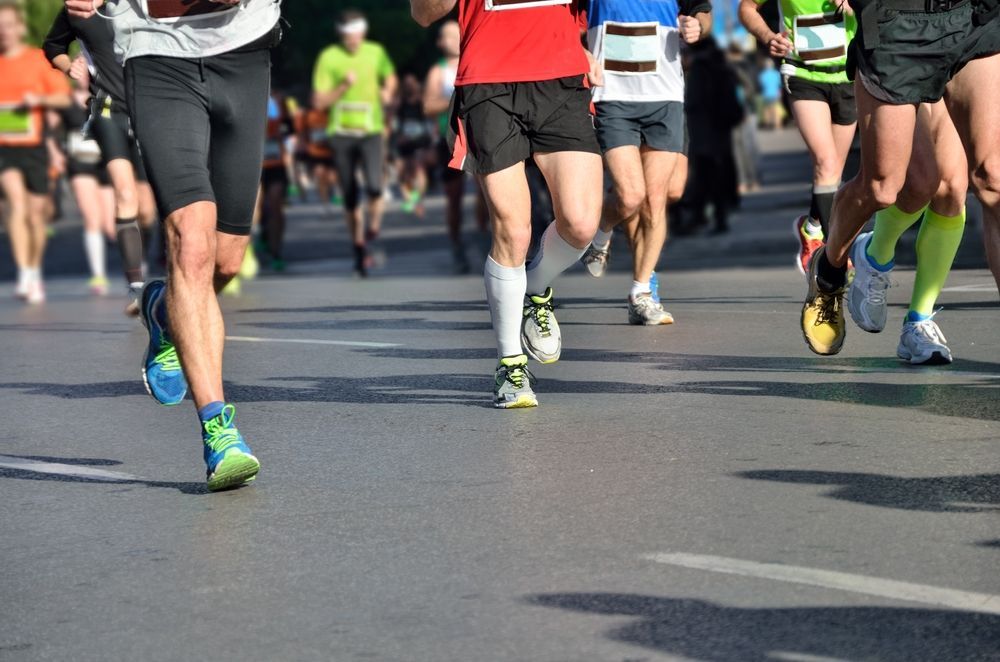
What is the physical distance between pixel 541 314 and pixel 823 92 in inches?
111

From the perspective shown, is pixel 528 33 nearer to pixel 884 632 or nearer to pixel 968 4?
pixel 968 4

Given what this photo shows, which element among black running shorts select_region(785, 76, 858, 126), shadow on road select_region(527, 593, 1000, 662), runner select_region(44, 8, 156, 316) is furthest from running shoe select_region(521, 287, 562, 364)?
runner select_region(44, 8, 156, 316)

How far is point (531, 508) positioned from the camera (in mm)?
4945

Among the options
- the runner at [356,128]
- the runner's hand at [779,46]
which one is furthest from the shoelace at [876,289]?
the runner at [356,128]

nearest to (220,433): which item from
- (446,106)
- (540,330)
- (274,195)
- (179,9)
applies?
(179,9)

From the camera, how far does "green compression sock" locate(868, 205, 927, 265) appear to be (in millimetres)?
7090

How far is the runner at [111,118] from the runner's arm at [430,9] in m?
3.97

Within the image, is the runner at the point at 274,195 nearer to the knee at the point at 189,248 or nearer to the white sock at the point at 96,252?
the white sock at the point at 96,252

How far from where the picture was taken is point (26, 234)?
1498 centimetres

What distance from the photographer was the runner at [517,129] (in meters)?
6.69

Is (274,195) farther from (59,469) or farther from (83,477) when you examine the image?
(83,477)

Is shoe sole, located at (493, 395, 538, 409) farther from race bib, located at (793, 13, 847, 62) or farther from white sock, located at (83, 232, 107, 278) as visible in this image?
white sock, located at (83, 232, 107, 278)

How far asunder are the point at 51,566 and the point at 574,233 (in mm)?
2871

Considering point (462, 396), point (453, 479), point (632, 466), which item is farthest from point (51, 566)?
point (462, 396)
